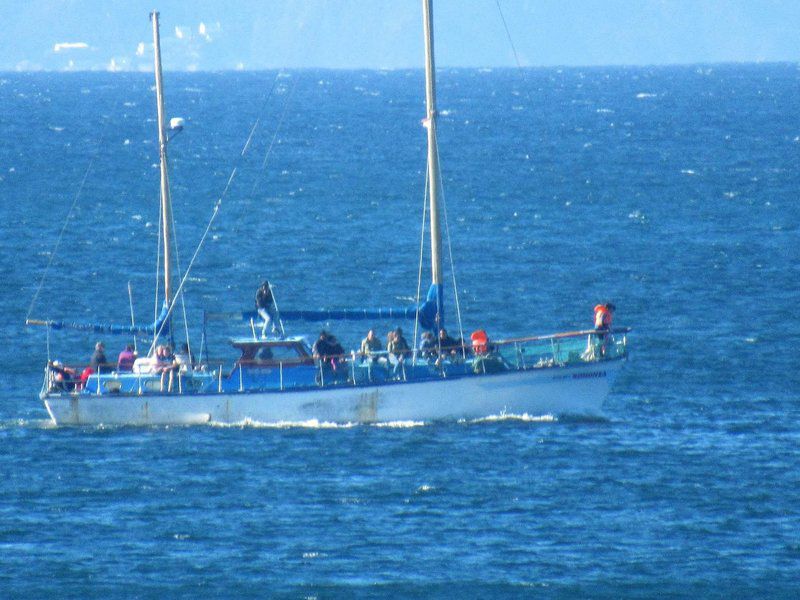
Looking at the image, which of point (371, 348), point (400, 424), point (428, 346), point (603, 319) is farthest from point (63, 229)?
point (603, 319)

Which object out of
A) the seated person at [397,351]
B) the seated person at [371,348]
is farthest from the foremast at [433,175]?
the seated person at [371,348]

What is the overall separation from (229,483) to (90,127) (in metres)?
139

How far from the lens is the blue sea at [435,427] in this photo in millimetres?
37031

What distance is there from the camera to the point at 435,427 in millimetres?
47188

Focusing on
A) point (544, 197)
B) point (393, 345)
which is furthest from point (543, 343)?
point (544, 197)

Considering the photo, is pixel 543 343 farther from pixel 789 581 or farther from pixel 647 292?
pixel 647 292

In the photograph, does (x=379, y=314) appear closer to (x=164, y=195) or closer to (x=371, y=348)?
(x=371, y=348)

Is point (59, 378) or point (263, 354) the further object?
point (59, 378)

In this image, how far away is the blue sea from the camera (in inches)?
1458

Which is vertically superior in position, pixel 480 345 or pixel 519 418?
pixel 480 345

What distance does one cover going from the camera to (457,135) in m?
163

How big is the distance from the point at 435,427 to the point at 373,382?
1.99 metres

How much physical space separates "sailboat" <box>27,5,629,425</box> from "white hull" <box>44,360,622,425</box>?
0.08 feet

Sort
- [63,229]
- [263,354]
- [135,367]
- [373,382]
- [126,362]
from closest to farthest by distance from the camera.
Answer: [373,382] < [263,354] < [135,367] < [126,362] < [63,229]
